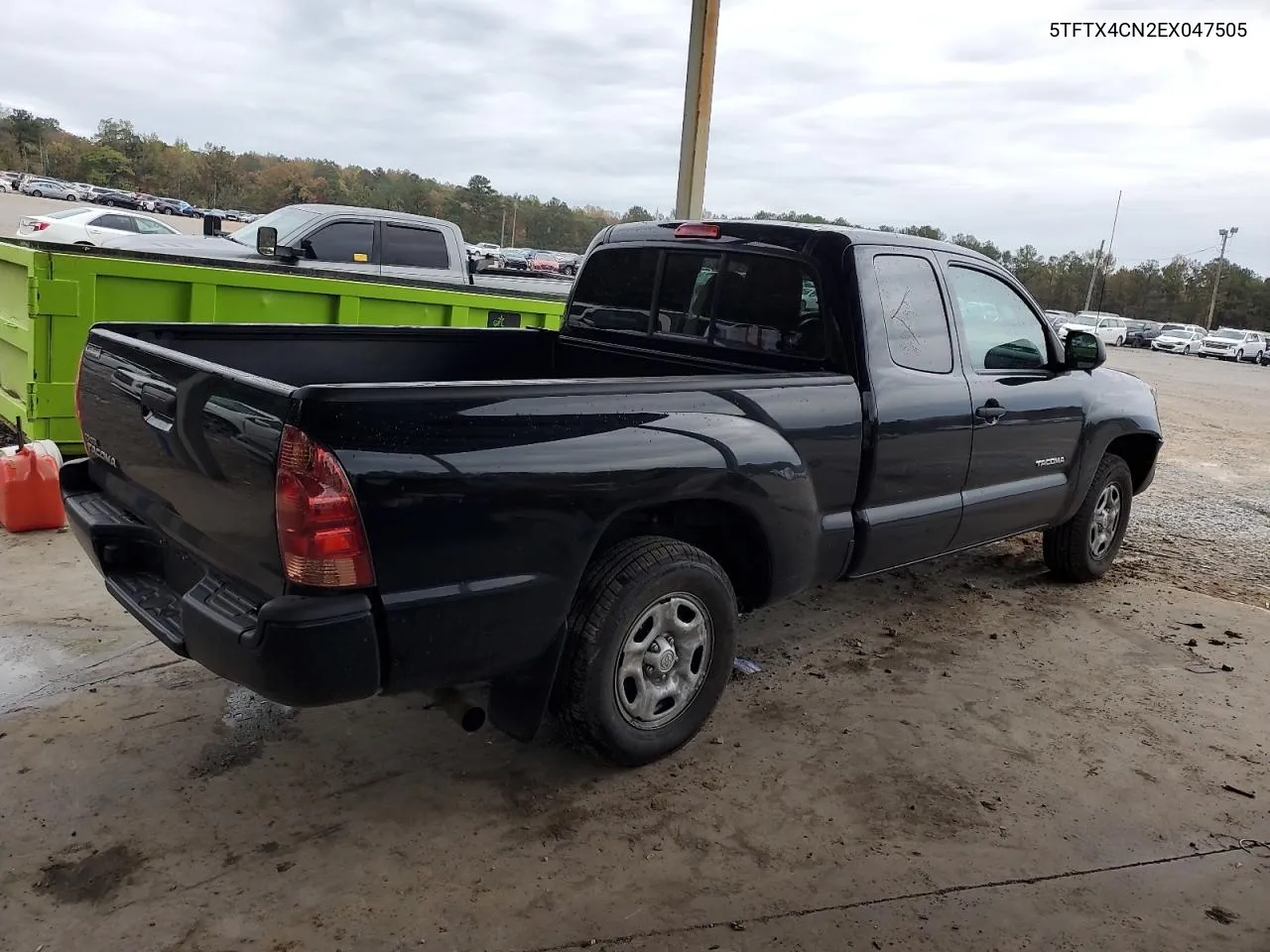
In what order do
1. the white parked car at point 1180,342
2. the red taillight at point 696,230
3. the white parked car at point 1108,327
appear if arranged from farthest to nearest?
the white parked car at point 1108,327 → the white parked car at point 1180,342 → the red taillight at point 696,230

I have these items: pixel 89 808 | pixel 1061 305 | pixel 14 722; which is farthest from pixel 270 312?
pixel 1061 305

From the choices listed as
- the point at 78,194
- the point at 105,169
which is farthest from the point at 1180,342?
the point at 105,169

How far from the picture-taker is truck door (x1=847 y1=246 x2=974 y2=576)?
392 cm

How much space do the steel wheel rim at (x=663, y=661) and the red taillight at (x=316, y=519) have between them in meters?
1.03

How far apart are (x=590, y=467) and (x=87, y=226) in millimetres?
19242

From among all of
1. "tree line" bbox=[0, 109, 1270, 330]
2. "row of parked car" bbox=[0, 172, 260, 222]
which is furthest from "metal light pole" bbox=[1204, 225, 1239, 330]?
"row of parked car" bbox=[0, 172, 260, 222]

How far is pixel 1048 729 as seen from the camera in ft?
13.0

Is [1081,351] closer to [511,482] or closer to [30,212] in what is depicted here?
[511,482]

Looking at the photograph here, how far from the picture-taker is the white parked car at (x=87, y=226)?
58.7ft

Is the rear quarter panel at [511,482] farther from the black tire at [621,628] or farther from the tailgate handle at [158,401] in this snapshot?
the tailgate handle at [158,401]

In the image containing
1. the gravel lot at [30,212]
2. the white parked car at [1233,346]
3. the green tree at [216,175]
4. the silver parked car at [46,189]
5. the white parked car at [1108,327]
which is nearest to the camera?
the gravel lot at [30,212]

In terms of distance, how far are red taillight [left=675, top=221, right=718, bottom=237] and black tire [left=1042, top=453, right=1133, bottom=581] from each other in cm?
273

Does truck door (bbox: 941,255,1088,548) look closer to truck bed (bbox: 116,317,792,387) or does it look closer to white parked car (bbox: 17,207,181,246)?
truck bed (bbox: 116,317,792,387)

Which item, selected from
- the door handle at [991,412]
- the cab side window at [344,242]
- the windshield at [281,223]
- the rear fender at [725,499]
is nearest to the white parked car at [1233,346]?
the cab side window at [344,242]
